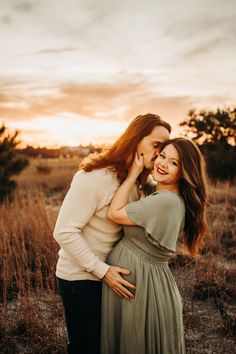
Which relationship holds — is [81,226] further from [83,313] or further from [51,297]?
[51,297]

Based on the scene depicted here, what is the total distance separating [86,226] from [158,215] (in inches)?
17.7

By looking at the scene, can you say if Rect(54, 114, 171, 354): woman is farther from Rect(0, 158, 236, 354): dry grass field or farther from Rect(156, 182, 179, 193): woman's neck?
Rect(0, 158, 236, 354): dry grass field

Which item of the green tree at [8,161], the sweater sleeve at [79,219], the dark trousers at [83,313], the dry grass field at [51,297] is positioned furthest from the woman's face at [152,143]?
the green tree at [8,161]

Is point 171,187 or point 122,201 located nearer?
point 122,201

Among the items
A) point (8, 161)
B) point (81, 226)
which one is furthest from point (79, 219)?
point (8, 161)

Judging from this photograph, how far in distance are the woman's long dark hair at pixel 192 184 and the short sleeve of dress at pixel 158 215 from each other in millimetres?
201

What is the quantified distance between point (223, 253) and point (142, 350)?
12.3 ft

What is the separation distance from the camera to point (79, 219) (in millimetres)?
1947

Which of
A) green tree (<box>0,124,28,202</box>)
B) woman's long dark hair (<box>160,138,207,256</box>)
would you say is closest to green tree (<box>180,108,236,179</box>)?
green tree (<box>0,124,28,202</box>)

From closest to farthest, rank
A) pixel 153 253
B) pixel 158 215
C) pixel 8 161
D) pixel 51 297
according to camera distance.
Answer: pixel 158 215 < pixel 153 253 < pixel 51 297 < pixel 8 161

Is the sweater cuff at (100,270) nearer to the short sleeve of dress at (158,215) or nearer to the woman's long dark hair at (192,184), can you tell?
the short sleeve of dress at (158,215)

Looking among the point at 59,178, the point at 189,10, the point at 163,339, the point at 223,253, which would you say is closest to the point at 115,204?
the point at 163,339

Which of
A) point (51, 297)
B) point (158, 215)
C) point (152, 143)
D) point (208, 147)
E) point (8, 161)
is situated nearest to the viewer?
point (158, 215)

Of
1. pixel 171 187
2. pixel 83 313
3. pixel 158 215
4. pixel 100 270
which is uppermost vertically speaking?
pixel 171 187
